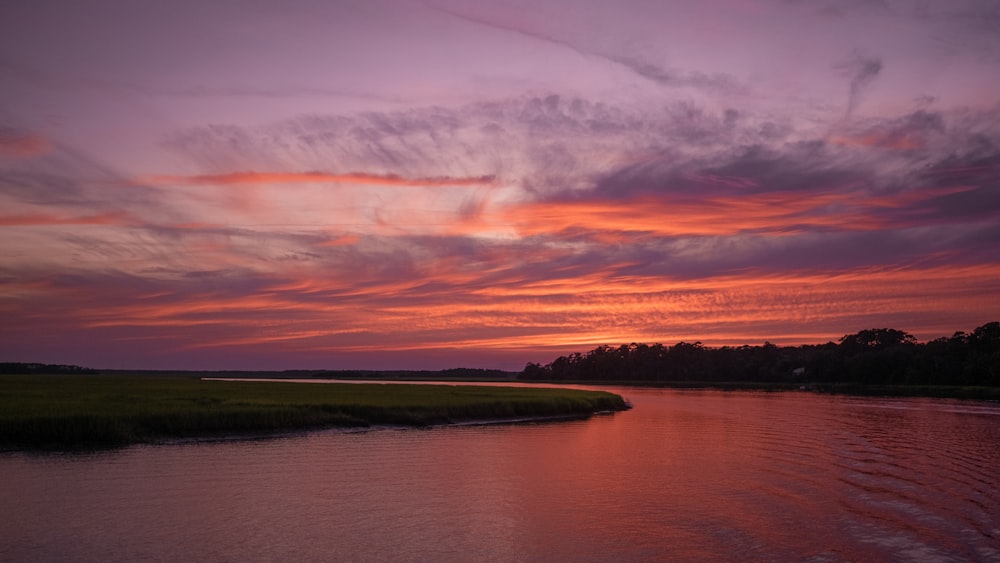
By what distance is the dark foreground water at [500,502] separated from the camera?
61.3ft

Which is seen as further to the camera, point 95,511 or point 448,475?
point 448,475

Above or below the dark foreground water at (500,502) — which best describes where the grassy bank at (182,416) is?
above

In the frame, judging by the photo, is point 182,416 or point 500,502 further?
point 182,416

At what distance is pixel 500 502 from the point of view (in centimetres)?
2453

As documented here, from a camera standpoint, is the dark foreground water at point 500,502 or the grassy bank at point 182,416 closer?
the dark foreground water at point 500,502

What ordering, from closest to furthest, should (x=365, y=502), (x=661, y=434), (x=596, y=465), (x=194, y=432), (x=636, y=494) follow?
(x=365, y=502), (x=636, y=494), (x=596, y=465), (x=194, y=432), (x=661, y=434)

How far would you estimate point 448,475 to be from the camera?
2948 cm

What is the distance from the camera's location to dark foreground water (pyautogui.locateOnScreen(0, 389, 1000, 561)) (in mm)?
18672

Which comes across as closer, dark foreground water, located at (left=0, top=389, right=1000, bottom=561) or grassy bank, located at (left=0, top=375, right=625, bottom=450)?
dark foreground water, located at (left=0, top=389, right=1000, bottom=561)

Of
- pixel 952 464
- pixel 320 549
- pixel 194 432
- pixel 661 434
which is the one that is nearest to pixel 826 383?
pixel 661 434

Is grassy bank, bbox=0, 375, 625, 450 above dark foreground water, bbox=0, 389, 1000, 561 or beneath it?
above

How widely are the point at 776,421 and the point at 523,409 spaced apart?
21.3m

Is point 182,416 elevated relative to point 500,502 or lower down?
elevated

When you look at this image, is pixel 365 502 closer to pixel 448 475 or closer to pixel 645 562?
pixel 448 475
